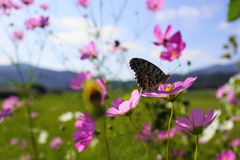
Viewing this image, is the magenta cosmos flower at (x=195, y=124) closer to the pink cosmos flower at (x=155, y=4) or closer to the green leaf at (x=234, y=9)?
the green leaf at (x=234, y=9)

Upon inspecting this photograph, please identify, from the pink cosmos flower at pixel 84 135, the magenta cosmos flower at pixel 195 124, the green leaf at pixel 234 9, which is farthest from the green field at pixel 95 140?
the green leaf at pixel 234 9

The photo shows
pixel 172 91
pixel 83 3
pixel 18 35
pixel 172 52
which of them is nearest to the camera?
pixel 172 91

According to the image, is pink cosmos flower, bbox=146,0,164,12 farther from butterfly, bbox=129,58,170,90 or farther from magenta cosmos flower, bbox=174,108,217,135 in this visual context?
magenta cosmos flower, bbox=174,108,217,135

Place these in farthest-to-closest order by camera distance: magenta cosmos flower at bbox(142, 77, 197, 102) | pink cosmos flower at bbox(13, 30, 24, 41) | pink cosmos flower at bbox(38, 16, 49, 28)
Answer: pink cosmos flower at bbox(13, 30, 24, 41)
pink cosmos flower at bbox(38, 16, 49, 28)
magenta cosmos flower at bbox(142, 77, 197, 102)

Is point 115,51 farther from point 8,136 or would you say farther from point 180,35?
point 8,136

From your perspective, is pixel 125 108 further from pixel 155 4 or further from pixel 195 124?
pixel 155 4

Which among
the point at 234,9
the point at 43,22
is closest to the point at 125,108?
the point at 234,9

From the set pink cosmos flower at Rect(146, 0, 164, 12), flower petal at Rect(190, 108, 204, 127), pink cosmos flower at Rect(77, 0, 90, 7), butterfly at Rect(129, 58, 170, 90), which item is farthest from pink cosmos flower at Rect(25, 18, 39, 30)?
flower petal at Rect(190, 108, 204, 127)
